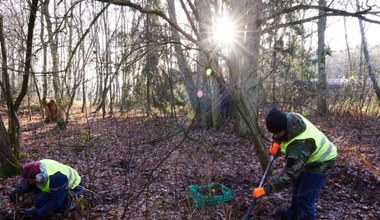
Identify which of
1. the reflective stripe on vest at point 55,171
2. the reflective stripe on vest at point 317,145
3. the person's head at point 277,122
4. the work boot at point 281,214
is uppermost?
the person's head at point 277,122

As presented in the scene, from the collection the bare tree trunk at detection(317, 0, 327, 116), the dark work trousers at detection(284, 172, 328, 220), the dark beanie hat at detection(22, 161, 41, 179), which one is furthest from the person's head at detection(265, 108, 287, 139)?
the bare tree trunk at detection(317, 0, 327, 116)

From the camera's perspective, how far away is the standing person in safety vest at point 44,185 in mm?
4414

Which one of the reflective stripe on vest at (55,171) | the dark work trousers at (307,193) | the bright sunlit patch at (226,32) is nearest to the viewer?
the dark work trousers at (307,193)

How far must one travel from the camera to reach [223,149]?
891 cm

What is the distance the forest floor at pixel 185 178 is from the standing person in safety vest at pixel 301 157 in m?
0.73

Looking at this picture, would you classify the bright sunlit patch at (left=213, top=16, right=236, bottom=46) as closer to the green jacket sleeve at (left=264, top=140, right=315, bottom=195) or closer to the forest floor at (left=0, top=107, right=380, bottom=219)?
the forest floor at (left=0, top=107, right=380, bottom=219)

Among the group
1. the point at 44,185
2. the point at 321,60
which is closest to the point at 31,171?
the point at 44,185

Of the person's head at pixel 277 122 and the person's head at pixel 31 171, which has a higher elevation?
the person's head at pixel 277 122

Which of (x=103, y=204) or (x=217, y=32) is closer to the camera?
(x=103, y=204)

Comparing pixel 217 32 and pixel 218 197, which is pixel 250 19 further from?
pixel 218 197

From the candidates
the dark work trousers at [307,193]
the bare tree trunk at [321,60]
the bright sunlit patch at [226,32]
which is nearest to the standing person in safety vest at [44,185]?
the dark work trousers at [307,193]

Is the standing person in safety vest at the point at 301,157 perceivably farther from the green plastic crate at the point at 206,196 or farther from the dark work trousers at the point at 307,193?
→ the green plastic crate at the point at 206,196

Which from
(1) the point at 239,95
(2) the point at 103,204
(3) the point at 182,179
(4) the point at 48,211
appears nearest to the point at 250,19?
(1) the point at 239,95

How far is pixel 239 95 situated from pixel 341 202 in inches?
93.9
